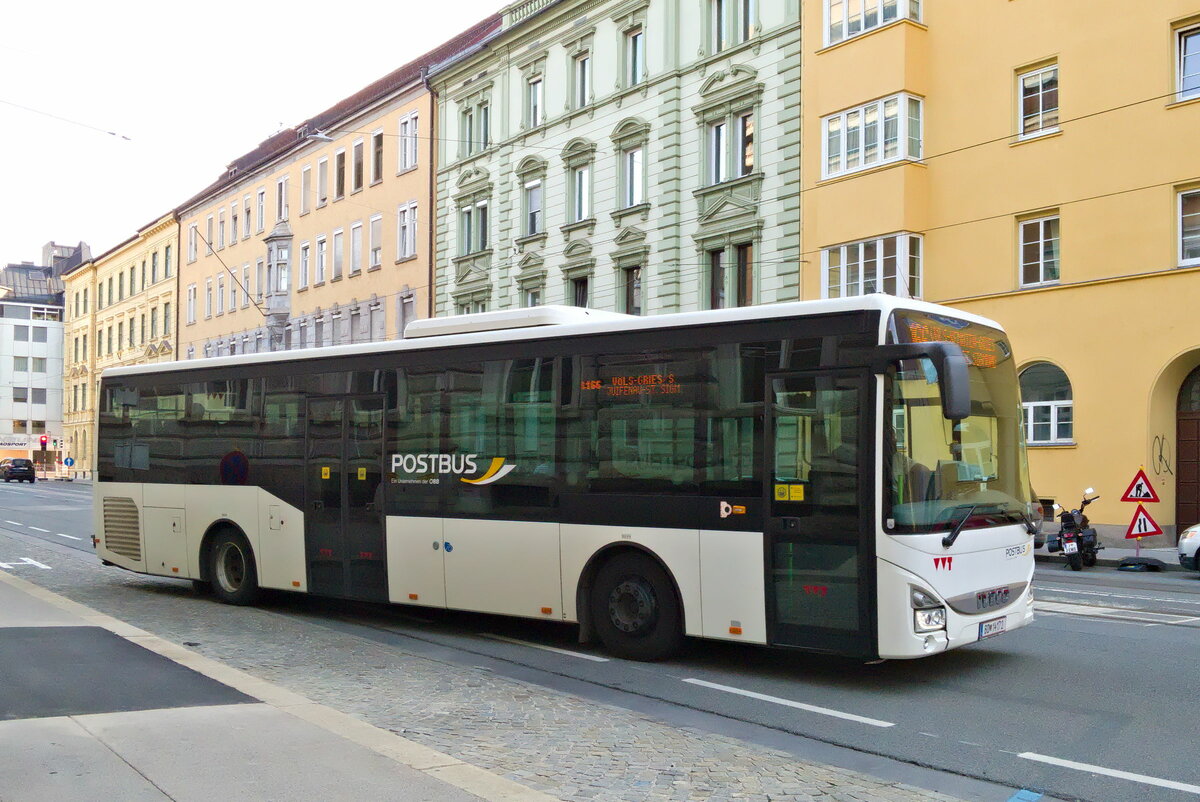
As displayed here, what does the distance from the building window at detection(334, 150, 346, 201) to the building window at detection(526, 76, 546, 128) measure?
1343 centimetres

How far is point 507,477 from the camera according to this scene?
11.0 meters

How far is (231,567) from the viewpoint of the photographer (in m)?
14.1

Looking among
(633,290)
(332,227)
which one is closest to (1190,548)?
(633,290)

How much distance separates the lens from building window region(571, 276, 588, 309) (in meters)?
36.2

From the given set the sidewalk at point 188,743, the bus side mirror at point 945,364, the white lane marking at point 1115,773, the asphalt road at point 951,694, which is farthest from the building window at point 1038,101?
the sidewalk at point 188,743

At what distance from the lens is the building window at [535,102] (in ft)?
126

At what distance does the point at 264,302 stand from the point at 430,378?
46.8m

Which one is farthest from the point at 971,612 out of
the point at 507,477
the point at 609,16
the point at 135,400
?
the point at 609,16

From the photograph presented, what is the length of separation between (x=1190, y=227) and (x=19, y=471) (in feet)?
228

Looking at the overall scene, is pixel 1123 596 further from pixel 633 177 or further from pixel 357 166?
pixel 357 166

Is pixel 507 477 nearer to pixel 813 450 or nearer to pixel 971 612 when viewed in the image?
pixel 813 450

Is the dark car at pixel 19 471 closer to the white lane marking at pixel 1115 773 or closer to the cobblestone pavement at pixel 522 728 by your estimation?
the cobblestone pavement at pixel 522 728

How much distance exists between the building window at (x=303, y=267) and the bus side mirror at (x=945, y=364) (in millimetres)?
46740

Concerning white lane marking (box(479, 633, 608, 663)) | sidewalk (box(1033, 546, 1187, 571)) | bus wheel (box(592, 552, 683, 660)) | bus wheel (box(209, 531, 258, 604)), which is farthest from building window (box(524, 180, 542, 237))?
bus wheel (box(592, 552, 683, 660))
